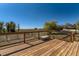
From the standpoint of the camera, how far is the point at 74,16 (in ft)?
12.1

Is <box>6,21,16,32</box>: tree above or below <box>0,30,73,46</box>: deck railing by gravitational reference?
above

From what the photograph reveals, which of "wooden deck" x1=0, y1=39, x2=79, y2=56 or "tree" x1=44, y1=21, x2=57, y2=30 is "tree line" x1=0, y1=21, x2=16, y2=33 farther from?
"tree" x1=44, y1=21, x2=57, y2=30

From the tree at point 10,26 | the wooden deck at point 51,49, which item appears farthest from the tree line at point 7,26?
the wooden deck at point 51,49

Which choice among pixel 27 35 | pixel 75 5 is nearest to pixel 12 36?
pixel 27 35

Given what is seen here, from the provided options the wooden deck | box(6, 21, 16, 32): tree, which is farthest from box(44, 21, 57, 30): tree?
box(6, 21, 16, 32): tree

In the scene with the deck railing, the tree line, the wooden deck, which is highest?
the tree line

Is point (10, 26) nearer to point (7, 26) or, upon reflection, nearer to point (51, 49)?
point (7, 26)

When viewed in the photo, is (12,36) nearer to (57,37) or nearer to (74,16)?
(57,37)

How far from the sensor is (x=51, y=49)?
3.72 m

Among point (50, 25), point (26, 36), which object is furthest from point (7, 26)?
point (50, 25)

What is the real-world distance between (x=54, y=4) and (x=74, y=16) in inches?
15.3

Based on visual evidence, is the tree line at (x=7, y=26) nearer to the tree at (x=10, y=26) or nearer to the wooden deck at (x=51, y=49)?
the tree at (x=10, y=26)

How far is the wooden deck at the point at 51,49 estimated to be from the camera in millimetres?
3664

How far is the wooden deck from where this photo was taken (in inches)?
144
